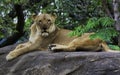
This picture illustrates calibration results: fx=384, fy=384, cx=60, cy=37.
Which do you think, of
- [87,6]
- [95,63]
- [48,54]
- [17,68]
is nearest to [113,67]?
[95,63]

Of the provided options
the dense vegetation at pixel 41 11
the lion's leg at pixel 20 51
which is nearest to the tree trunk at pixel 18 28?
the dense vegetation at pixel 41 11

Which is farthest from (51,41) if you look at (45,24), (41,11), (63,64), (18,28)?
(18,28)

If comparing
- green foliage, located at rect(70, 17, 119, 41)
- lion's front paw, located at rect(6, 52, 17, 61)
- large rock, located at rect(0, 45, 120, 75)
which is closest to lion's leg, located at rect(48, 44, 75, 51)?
large rock, located at rect(0, 45, 120, 75)

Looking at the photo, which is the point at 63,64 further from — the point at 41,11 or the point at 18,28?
the point at 18,28

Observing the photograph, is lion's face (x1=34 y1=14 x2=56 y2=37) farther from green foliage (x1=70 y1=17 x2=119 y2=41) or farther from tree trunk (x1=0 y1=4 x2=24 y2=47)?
tree trunk (x1=0 y1=4 x2=24 y2=47)

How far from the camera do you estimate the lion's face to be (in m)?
8.09

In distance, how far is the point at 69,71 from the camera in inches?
263

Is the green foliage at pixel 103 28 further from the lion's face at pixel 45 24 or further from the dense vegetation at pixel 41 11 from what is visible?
the dense vegetation at pixel 41 11

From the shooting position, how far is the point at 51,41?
862 cm

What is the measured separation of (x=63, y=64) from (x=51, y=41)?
71.8 inches

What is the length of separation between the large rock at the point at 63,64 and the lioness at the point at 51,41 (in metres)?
0.27

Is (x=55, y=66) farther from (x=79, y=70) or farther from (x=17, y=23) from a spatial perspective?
(x=17, y=23)

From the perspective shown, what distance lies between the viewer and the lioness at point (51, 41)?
776cm

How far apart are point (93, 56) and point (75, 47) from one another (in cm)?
116
